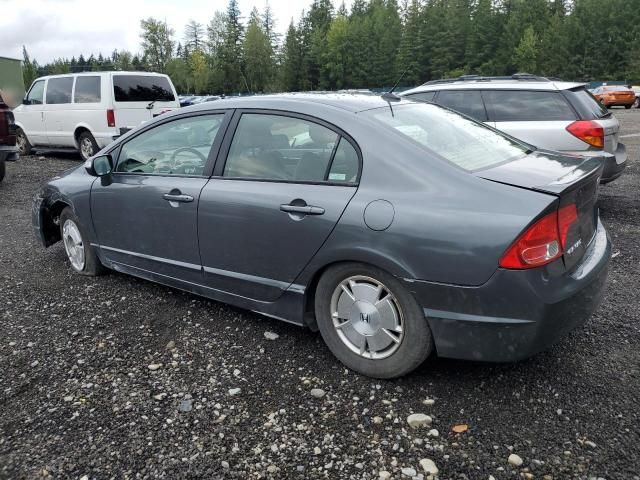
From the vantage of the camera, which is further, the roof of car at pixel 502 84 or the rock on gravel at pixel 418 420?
the roof of car at pixel 502 84

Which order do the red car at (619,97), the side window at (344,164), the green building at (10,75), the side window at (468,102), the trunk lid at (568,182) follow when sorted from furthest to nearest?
the red car at (619,97) → the green building at (10,75) → the side window at (468,102) → the side window at (344,164) → the trunk lid at (568,182)

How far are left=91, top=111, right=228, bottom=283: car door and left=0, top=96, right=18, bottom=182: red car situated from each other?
557 centimetres

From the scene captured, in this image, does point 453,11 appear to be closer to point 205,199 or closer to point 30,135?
point 30,135

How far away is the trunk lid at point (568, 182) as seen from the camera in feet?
8.60

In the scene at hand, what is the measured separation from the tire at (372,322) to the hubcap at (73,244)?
2626mm

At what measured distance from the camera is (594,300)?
2.83m

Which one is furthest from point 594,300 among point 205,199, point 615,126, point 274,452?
point 615,126

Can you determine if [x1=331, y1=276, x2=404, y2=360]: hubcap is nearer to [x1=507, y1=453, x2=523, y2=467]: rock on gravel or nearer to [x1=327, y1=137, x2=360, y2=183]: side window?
[x1=327, y1=137, x2=360, y2=183]: side window

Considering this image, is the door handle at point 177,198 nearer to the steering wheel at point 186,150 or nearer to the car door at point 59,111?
the steering wheel at point 186,150

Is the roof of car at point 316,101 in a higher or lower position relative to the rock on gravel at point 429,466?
higher

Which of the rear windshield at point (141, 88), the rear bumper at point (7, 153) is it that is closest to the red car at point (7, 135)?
the rear bumper at point (7, 153)

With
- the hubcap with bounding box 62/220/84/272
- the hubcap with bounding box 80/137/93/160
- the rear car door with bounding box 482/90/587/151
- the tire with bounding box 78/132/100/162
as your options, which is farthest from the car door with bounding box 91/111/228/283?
the hubcap with bounding box 80/137/93/160

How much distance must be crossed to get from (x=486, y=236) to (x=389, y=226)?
0.48m

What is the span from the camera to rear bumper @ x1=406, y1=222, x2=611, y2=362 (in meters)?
2.47
